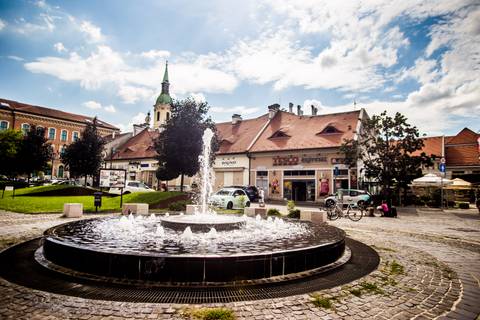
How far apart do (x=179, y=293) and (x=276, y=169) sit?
98.2ft

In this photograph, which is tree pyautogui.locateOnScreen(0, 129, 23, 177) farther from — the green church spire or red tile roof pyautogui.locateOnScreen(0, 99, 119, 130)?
the green church spire

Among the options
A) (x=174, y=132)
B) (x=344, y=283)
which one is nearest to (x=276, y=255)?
(x=344, y=283)

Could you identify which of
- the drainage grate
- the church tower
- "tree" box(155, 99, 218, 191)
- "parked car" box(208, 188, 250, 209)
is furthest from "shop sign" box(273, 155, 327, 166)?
the church tower

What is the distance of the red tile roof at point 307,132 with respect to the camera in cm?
3142

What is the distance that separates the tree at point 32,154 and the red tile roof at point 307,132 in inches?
1066

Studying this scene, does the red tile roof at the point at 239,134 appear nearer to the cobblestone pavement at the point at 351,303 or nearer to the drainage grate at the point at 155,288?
the drainage grate at the point at 155,288

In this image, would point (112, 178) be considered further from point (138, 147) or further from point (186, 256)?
point (138, 147)

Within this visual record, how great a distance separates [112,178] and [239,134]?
24.9 metres

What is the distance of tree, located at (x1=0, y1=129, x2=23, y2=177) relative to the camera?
3565cm

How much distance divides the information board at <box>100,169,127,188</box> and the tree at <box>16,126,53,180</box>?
80.2ft

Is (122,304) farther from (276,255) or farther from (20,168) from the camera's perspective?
(20,168)

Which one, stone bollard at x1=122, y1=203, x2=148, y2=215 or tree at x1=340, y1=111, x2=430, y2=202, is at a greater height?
tree at x1=340, y1=111, x2=430, y2=202

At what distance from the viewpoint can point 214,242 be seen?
6.47 m

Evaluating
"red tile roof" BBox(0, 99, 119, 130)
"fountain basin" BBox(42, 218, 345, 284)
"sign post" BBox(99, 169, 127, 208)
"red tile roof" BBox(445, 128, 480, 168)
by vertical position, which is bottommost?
"fountain basin" BBox(42, 218, 345, 284)
